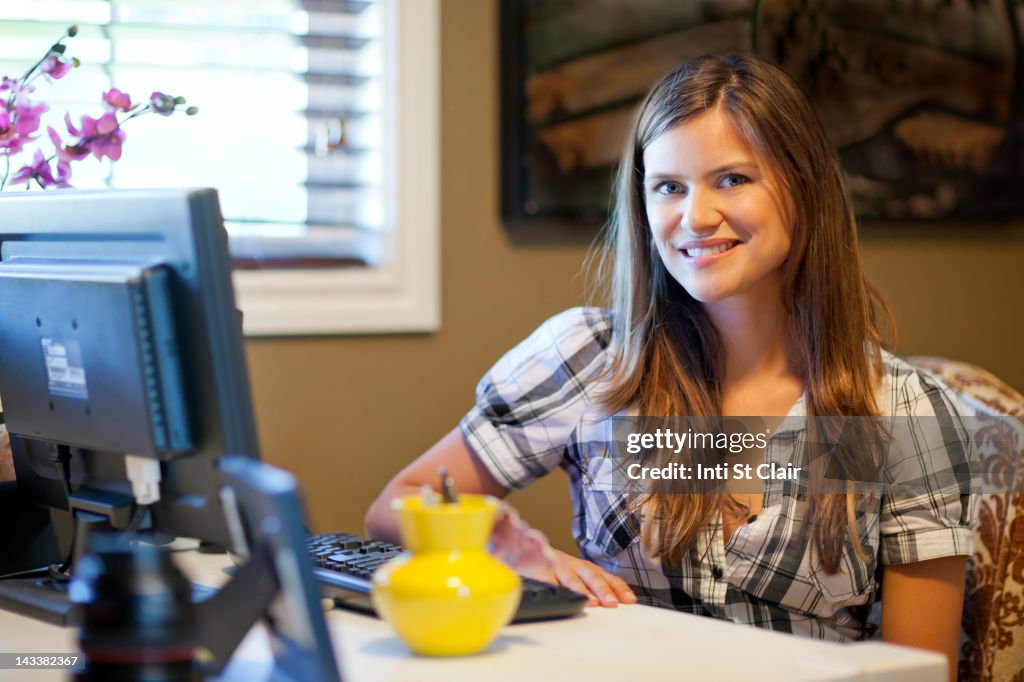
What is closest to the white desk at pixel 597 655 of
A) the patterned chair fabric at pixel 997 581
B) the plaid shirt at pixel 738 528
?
the plaid shirt at pixel 738 528

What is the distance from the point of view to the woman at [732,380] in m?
1.48

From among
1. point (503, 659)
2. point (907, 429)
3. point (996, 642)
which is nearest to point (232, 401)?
point (503, 659)

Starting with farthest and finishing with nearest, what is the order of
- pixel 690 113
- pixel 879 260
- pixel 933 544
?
pixel 879 260 → pixel 690 113 → pixel 933 544

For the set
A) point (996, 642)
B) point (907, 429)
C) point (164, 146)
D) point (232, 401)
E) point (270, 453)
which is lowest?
point (996, 642)

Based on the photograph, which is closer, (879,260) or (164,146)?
(164,146)

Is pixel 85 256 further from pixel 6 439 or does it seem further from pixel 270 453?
pixel 270 453

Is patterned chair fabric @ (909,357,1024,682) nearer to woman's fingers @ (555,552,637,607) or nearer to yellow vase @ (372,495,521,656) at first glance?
woman's fingers @ (555,552,637,607)

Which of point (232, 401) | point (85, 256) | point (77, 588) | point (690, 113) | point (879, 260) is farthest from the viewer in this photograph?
point (879, 260)

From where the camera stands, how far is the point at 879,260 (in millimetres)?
2627

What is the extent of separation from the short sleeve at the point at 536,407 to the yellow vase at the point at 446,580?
72 cm

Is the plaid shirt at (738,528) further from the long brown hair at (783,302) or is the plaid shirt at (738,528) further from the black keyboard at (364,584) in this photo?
the black keyboard at (364,584)

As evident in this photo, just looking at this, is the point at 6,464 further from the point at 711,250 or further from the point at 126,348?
the point at 711,250

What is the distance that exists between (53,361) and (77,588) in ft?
1.09

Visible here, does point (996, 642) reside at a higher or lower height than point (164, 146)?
lower
